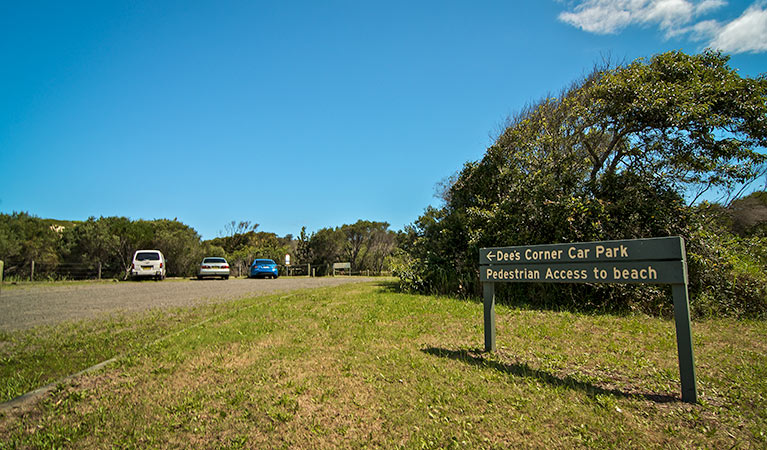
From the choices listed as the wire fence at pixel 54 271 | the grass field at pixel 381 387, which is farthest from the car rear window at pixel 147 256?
the grass field at pixel 381 387

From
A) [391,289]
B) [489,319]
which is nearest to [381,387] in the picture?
[489,319]

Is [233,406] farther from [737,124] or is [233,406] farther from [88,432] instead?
[737,124]

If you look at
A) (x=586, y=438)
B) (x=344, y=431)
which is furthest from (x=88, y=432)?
(x=586, y=438)

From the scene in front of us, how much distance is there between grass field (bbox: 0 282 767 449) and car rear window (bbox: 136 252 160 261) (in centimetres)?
1525

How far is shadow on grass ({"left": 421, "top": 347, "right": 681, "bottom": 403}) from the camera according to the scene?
11.4 ft

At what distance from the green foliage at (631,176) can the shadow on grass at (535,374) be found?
4.58m

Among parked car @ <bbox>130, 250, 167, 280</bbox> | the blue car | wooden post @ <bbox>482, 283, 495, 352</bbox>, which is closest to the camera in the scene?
wooden post @ <bbox>482, 283, 495, 352</bbox>

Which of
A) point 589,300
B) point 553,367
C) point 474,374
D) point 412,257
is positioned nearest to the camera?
point 474,374

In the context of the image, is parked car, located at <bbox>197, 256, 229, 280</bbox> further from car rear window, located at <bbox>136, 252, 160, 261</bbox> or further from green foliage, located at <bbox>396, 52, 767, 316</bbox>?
green foliage, located at <bbox>396, 52, 767, 316</bbox>

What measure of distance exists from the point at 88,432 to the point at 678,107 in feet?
36.2

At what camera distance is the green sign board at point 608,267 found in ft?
11.5

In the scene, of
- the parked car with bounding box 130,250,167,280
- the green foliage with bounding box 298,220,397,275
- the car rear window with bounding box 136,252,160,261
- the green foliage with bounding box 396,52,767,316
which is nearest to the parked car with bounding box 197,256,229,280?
the parked car with bounding box 130,250,167,280

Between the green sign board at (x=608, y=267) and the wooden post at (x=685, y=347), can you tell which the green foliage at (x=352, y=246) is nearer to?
the green sign board at (x=608, y=267)

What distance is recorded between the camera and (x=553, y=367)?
4.25 m
